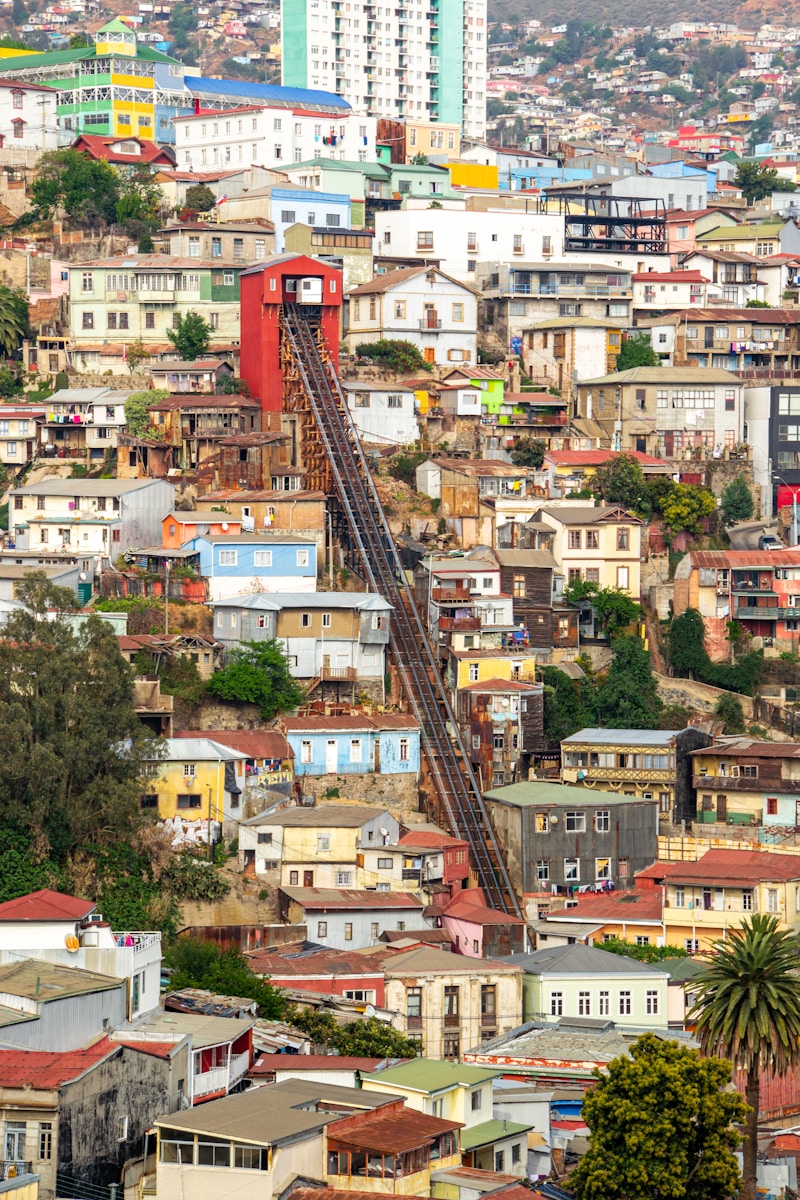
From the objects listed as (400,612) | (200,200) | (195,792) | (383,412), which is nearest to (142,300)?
(383,412)

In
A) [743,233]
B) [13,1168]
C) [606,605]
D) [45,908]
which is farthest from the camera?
[743,233]

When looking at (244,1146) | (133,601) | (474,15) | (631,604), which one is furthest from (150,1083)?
→ (474,15)

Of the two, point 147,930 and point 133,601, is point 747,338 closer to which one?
point 133,601

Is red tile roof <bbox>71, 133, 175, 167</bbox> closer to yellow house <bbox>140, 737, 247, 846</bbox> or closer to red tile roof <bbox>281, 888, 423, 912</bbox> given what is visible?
yellow house <bbox>140, 737, 247, 846</bbox>

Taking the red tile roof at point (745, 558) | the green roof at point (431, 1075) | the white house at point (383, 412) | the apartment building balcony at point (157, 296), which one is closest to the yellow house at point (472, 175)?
the apartment building balcony at point (157, 296)

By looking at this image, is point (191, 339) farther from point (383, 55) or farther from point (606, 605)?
point (383, 55)

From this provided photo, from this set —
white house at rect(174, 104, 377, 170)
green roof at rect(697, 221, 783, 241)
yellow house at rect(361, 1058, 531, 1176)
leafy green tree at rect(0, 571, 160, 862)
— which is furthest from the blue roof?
yellow house at rect(361, 1058, 531, 1176)

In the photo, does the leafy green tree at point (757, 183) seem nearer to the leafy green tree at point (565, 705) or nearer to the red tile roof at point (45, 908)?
the leafy green tree at point (565, 705)
